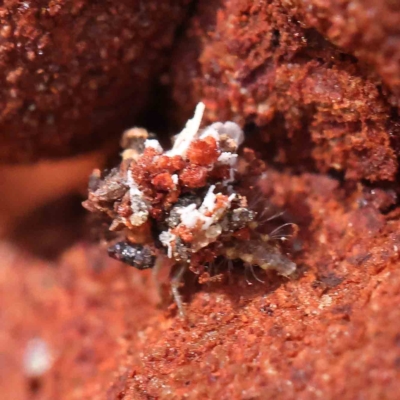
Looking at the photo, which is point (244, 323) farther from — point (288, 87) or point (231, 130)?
point (288, 87)

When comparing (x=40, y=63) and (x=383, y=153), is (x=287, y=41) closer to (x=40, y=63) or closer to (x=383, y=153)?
(x=383, y=153)

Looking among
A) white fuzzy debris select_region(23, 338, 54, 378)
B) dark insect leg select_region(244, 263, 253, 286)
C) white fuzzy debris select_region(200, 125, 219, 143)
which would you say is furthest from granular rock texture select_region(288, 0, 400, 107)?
white fuzzy debris select_region(23, 338, 54, 378)

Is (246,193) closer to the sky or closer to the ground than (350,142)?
closer to the ground

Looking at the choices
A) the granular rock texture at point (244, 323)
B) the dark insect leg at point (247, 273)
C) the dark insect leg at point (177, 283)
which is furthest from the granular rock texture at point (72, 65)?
the dark insect leg at point (247, 273)

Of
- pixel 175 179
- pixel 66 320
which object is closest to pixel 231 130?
pixel 175 179


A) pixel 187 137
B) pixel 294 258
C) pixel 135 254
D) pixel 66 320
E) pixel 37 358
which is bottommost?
pixel 37 358

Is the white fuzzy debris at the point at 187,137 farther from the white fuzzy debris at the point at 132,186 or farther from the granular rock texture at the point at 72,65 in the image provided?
the granular rock texture at the point at 72,65

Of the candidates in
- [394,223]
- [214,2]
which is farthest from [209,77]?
[394,223]

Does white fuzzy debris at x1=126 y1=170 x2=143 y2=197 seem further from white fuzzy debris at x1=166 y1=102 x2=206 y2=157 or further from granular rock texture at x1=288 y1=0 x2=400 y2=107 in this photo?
granular rock texture at x1=288 y1=0 x2=400 y2=107
